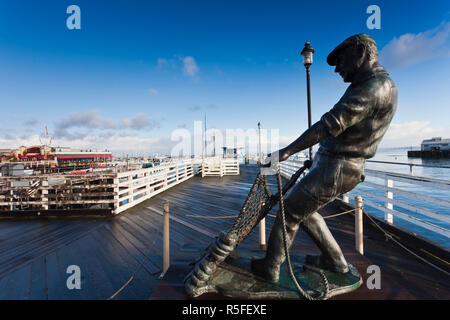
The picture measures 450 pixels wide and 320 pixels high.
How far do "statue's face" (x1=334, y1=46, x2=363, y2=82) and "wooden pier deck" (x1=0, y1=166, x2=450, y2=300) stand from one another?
7.07 ft

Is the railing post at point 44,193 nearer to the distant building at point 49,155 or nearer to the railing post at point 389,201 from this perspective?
the railing post at point 389,201

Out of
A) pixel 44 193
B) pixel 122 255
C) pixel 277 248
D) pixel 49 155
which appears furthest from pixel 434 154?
pixel 49 155

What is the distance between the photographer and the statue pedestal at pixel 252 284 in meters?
1.91

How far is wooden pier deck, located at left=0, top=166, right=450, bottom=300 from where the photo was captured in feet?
7.40

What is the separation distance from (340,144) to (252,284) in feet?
5.42

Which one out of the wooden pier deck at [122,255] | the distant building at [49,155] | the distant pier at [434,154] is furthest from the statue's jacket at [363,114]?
the distant pier at [434,154]

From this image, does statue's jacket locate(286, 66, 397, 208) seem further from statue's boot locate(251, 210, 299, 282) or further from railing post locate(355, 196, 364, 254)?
railing post locate(355, 196, 364, 254)

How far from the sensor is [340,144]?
186cm

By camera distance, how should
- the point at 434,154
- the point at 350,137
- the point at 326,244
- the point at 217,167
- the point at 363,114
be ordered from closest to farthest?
1. the point at 363,114
2. the point at 350,137
3. the point at 326,244
4. the point at 217,167
5. the point at 434,154

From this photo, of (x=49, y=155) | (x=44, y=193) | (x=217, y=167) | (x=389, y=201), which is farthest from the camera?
(x=49, y=155)

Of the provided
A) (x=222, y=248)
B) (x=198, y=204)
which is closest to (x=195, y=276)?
(x=222, y=248)

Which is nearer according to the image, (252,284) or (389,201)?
(252,284)

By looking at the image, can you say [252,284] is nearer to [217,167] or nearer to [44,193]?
[44,193]
